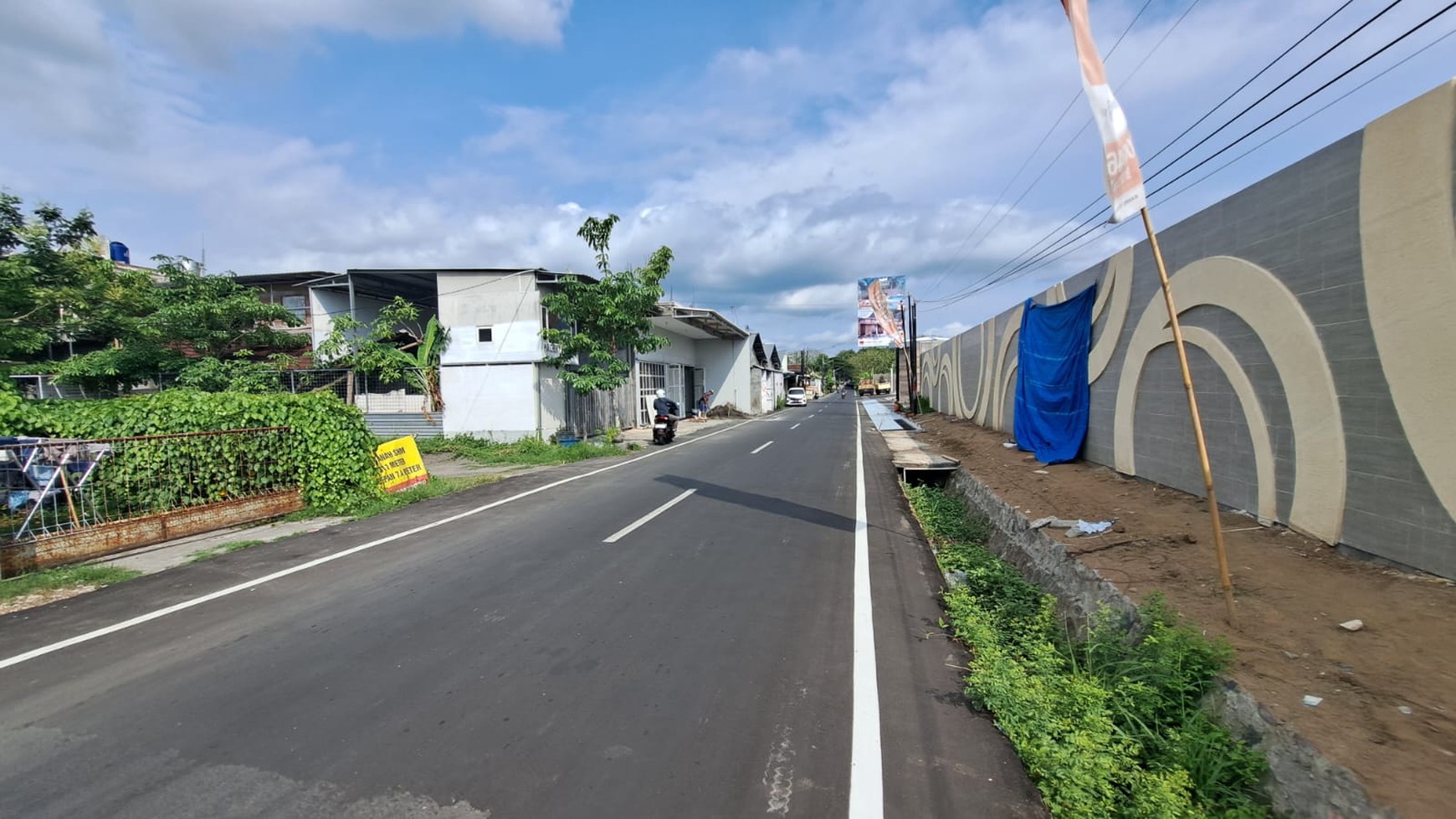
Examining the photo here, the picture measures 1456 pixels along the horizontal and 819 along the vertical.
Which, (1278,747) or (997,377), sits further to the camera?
(997,377)

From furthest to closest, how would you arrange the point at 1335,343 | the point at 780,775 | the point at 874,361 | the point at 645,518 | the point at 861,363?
the point at 861,363
the point at 874,361
the point at 645,518
the point at 1335,343
the point at 780,775

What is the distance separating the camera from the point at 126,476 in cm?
748

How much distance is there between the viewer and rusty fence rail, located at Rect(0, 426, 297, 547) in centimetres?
664

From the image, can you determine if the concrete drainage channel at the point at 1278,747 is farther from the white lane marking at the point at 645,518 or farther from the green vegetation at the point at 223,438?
the green vegetation at the point at 223,438

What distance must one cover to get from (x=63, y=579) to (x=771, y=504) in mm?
7766

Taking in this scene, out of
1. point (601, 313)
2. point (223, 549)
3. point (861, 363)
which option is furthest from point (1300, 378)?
point (861, 363)

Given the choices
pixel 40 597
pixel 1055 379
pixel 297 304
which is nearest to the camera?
pixel 40 597

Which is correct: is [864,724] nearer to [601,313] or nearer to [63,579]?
[63,579]

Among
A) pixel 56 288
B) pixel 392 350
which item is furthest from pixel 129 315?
pixel 392 350

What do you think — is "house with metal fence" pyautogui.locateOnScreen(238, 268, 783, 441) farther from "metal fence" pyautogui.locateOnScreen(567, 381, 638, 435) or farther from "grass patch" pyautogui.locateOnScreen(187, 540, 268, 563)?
"grass patch" pyautogui.locateOnScreen(187, 540, 268, 563)

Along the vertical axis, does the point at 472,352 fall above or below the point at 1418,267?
above

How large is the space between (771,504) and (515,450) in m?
11.0

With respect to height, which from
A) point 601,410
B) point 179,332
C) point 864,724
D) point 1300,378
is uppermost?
point 179,332

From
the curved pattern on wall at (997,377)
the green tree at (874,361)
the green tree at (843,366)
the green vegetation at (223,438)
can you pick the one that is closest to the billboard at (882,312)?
the curved pattern on wall at (997,377)
